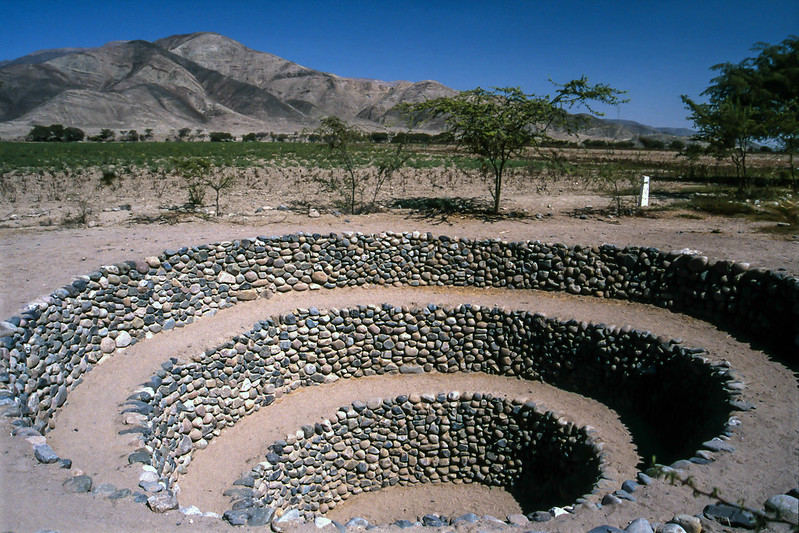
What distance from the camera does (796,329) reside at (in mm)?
7641

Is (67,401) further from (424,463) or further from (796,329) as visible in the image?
(796,329)

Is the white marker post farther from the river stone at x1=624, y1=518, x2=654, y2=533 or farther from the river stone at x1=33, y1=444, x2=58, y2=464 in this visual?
the river stone at x1=33, y1=444, x2=58, y2=464

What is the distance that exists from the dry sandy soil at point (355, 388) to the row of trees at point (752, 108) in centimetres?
646

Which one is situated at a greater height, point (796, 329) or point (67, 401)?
point (796, 329)

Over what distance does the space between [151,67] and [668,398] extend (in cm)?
12526

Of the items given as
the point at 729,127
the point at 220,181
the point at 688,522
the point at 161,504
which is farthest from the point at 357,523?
the point at 729,127

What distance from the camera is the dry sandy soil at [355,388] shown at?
437 cm

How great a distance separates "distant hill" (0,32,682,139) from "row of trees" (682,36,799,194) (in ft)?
202

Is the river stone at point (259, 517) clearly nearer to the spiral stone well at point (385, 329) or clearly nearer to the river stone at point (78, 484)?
the river stone at point (78, 484)

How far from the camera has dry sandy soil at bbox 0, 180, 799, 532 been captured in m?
4.37

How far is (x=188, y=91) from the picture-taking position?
106562 millimetres

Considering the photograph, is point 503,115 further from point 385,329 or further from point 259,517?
point 259,517

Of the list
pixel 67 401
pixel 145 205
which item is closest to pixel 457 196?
pixel 145 205

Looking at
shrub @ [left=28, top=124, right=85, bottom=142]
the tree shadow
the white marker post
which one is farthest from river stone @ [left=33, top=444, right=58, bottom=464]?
shrub @ [left=28, top=124, right=85, bottom=142]
